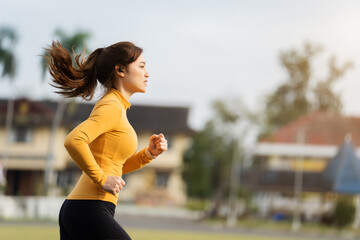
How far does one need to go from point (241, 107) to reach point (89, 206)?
37.5 meters

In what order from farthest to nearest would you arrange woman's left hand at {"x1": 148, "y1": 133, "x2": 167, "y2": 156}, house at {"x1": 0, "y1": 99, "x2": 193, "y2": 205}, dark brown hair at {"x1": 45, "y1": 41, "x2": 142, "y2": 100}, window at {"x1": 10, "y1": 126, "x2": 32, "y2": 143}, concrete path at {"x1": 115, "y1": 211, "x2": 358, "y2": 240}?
window at {"x1": 10, "y1": 126, "x2": 32, "y2": 143}, house at {"x1": 0, "y1": 99, "x2": 193, "y2": 205}, concrete path at {"x1": 115, "y1": 211, "x2": 358, "y2": 240}, woman's left hand at {"x1": 148, "y1": 133, "x2": 167, "y2": 156}, dark brown hair at {"x1": 45, "y1": 41, "x2": 142, "y2": 100}

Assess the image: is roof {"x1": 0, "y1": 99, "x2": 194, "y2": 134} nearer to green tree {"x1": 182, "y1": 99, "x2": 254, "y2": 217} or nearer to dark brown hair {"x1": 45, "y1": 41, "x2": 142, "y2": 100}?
green tree {"x1": 182, "y1": 99, "x2": 254, "y2": 217}

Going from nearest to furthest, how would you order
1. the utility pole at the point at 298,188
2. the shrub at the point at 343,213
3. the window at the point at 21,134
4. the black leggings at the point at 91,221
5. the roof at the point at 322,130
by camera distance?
the black leggings at the point at 91,221, the shrub at the point at 343,213, the utility pole at the point at 298,188, the roof at the point at 322,130, the window at the point at 21,134

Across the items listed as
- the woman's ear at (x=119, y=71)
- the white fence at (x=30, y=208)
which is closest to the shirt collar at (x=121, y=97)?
the woman's ear at (x=119, y=71)

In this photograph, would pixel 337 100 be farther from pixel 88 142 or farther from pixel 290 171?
pixel 88 142

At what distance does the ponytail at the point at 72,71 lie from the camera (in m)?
4.45

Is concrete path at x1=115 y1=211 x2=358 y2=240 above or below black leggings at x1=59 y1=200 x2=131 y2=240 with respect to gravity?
below

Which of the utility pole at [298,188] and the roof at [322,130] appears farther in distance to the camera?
the roof at [322,130]

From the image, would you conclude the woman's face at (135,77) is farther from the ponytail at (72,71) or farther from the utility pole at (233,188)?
the utility pole at (233,188)

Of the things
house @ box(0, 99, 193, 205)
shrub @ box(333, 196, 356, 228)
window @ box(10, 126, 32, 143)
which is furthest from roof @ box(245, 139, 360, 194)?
window @ box(10, 126, 32, 143)

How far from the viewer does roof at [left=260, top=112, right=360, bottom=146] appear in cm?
4919

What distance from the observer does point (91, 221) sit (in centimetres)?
418

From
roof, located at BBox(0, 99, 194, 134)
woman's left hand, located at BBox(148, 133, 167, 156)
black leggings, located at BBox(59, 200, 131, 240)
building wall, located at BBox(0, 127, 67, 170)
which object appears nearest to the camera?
black leggings, located at BBox(59, 200, 131, 240)

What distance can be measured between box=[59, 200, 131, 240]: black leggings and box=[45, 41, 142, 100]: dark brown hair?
727 mm
